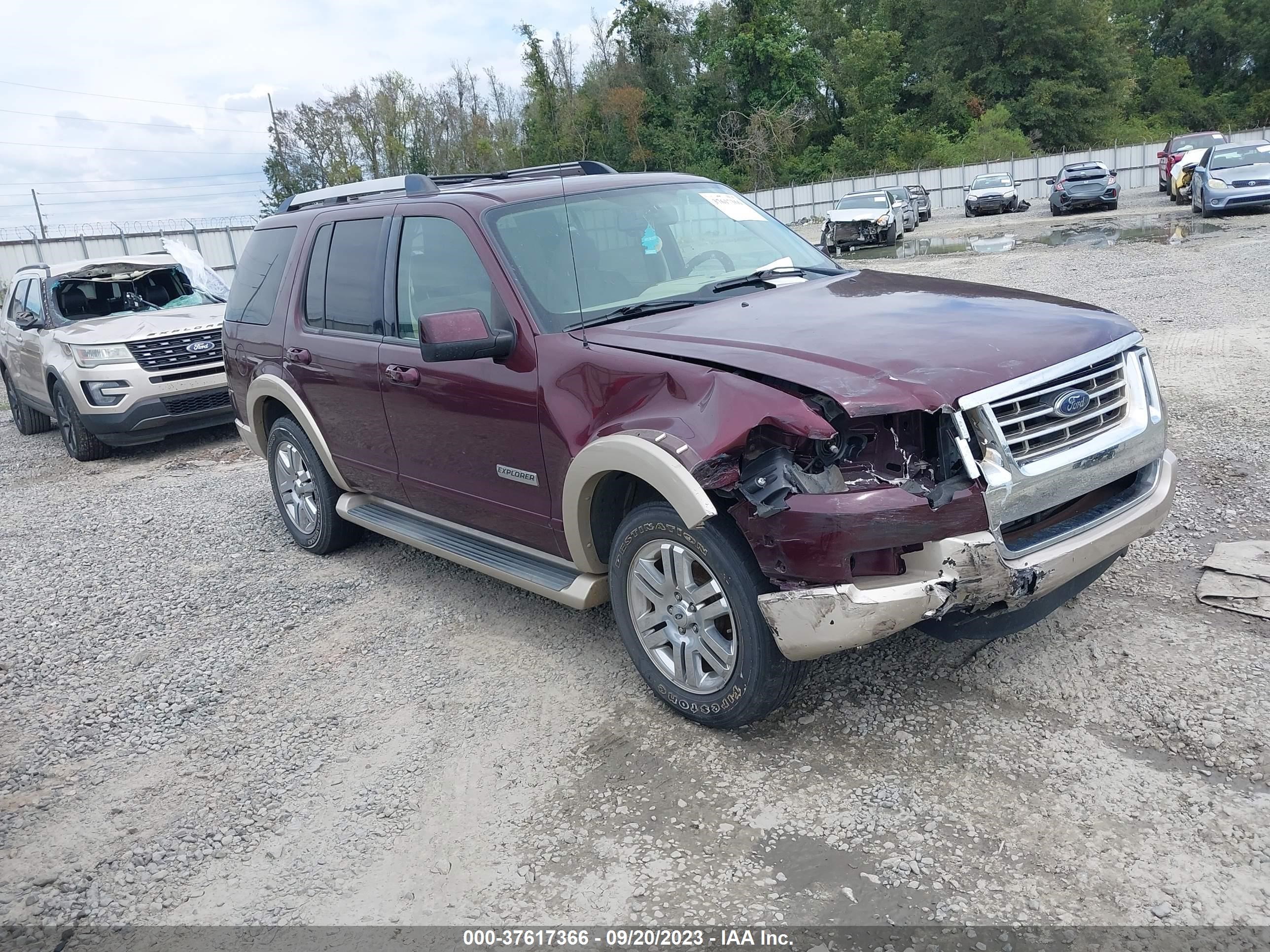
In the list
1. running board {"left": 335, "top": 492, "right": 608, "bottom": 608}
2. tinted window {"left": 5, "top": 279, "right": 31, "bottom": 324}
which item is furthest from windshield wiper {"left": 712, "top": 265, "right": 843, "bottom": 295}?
tinted window {"left": 5, "top": 279, "right": 31, "bottom": 324}

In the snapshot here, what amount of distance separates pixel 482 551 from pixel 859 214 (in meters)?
23.6

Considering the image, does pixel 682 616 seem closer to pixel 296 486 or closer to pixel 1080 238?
pixel 296 486

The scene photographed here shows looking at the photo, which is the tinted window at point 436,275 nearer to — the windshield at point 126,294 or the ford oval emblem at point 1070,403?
the ford oval emblem at point 1070,403

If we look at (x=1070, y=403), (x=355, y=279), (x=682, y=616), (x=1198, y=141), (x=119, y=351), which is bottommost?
(x=682, y=616)

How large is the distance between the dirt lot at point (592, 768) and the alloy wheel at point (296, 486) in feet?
2.06

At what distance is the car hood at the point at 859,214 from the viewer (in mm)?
25750

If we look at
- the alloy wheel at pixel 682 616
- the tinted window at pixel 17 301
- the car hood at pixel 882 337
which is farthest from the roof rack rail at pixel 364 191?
the tinted window at pixel 17 301

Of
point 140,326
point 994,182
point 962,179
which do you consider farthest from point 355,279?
point 962,179

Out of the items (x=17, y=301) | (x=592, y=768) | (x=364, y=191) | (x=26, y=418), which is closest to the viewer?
(x=592, y=768)

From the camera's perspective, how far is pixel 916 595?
301 centimetres

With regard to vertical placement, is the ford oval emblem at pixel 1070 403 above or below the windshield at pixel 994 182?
below

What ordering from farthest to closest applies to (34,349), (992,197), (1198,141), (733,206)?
1. (992,197)
2. (1198,141)
3. (34,349)
4. (733,206)

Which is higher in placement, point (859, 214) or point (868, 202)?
point (868, 202)

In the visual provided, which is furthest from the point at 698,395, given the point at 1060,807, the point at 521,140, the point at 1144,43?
the point at 1144,43
